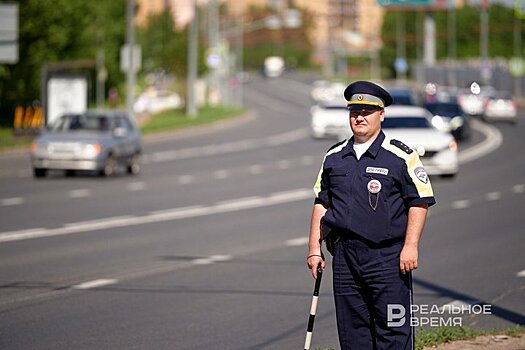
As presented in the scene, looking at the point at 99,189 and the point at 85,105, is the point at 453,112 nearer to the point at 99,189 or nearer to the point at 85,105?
the point at 85,105

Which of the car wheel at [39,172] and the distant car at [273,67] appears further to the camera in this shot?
the distant car at [273,67]

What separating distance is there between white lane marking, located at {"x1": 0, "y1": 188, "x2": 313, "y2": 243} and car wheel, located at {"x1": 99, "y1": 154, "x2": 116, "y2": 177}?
5353mm

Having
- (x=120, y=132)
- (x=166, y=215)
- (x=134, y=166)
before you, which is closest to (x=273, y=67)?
(x=134, y=166)

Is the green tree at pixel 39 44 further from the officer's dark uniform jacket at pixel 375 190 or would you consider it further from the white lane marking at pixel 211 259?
the officer's dark uniform jacket at pixel 375 190

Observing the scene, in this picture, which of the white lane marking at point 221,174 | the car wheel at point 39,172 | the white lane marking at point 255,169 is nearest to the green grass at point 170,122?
the white lane marking at point 255,169

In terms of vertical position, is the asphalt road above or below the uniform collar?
below

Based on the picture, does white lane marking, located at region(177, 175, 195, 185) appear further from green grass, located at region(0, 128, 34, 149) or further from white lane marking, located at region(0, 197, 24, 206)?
green grass, located at region(0, 128, 34, 149)

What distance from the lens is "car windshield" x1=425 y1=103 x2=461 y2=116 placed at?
45.9 metres

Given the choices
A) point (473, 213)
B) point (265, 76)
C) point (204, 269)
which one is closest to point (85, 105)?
point (473, 213)

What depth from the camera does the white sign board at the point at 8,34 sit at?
37.9m

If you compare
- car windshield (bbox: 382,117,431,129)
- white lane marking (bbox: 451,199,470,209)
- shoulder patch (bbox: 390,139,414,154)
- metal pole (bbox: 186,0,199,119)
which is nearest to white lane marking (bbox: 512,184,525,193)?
car windshield (bbox: 382,117,431,129)

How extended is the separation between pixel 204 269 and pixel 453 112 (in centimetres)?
3316

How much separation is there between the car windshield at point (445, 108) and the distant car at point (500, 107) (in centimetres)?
1822

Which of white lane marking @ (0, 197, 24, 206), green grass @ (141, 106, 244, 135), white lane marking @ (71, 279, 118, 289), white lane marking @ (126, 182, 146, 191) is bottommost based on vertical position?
green grass @ (141, 106, 244, 135)
